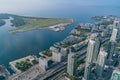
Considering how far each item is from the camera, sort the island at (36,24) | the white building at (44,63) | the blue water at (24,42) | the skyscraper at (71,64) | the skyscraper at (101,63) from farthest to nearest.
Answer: the island at (36,24), the blue water at (24,42), the white building at (44,63), the skyscraper at (101,63), the skyscraper at (71,64)

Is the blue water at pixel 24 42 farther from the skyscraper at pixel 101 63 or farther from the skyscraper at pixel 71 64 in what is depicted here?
the skyscraper at pixel 101 63

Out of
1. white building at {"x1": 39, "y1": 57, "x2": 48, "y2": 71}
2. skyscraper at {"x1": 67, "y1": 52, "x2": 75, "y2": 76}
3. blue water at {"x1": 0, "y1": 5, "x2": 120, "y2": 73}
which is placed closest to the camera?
skyscraper at {"x1": 67, "y1": 52, "x2": 75, "y2": 76}

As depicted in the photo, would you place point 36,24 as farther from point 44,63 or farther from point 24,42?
point 44,63

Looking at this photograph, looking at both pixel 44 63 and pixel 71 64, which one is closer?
pixel 71 64

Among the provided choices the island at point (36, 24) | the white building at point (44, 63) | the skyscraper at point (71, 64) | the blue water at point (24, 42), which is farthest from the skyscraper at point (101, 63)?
the island at point (36, 24)

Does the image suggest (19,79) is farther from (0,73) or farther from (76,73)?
(76,73)

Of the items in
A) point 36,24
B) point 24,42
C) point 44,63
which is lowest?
point 44,63

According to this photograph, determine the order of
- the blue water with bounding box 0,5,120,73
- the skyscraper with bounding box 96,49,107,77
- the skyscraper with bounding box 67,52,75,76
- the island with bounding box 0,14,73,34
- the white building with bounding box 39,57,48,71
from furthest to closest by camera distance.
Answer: the island with bounding box 0,14,73,34
the blue water with bounding box 0,5,120,73
the white building with bounding box 39,57,48,71
the skyscraper with bounding box 96,49,107,77
the skyscraper with bounding box 67,52,75,76

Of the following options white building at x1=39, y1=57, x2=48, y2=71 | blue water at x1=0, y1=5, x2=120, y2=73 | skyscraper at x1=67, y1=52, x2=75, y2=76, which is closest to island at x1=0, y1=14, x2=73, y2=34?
blue water at x1=0, y1=5, x2=120, y2=73

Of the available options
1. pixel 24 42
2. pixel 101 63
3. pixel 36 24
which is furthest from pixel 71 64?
pixel 36 24

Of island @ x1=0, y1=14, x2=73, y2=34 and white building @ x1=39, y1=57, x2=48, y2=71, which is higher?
island @ x1=0, y1=14, x2=73, y2=34

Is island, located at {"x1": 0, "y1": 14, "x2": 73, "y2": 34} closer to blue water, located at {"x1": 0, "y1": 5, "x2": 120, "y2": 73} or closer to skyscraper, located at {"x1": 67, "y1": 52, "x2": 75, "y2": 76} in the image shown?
blue water, located at {"x1": 0, "y1": 5, "x2": 120, "y2": 73}
